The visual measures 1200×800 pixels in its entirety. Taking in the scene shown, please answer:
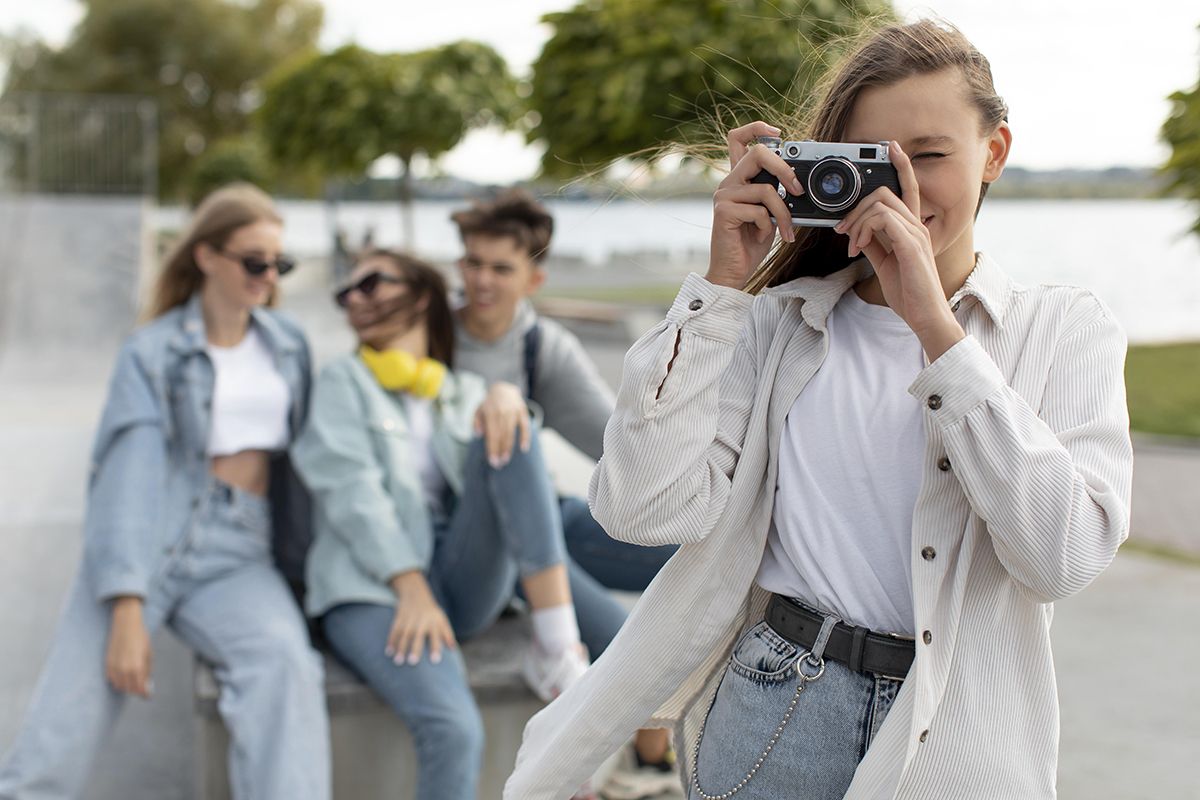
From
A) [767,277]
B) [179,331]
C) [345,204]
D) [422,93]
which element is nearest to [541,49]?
[422,93]

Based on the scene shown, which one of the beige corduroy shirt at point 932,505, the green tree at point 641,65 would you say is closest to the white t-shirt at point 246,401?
the beige corduroy shirt at point 932,505

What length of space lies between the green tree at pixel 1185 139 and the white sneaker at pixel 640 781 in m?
2.06

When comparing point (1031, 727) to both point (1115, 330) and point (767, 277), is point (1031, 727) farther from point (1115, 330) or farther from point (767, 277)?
point (767, 277)

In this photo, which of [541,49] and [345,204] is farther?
[345,204]

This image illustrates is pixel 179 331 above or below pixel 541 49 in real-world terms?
below

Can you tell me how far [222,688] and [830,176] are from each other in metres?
2.07

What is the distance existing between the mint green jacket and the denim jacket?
294mm

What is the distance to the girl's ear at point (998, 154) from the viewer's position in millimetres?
1587

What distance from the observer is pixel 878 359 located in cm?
159

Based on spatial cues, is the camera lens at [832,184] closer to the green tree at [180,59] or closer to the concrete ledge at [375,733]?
the concrete ledge at [375,733]

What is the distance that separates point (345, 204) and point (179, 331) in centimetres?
1553

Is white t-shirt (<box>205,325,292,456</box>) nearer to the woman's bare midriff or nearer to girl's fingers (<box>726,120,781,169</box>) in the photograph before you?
the woman's bare midriff

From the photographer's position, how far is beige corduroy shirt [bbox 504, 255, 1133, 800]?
1390mm

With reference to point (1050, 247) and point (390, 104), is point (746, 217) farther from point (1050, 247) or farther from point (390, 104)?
point (1050, 247)
